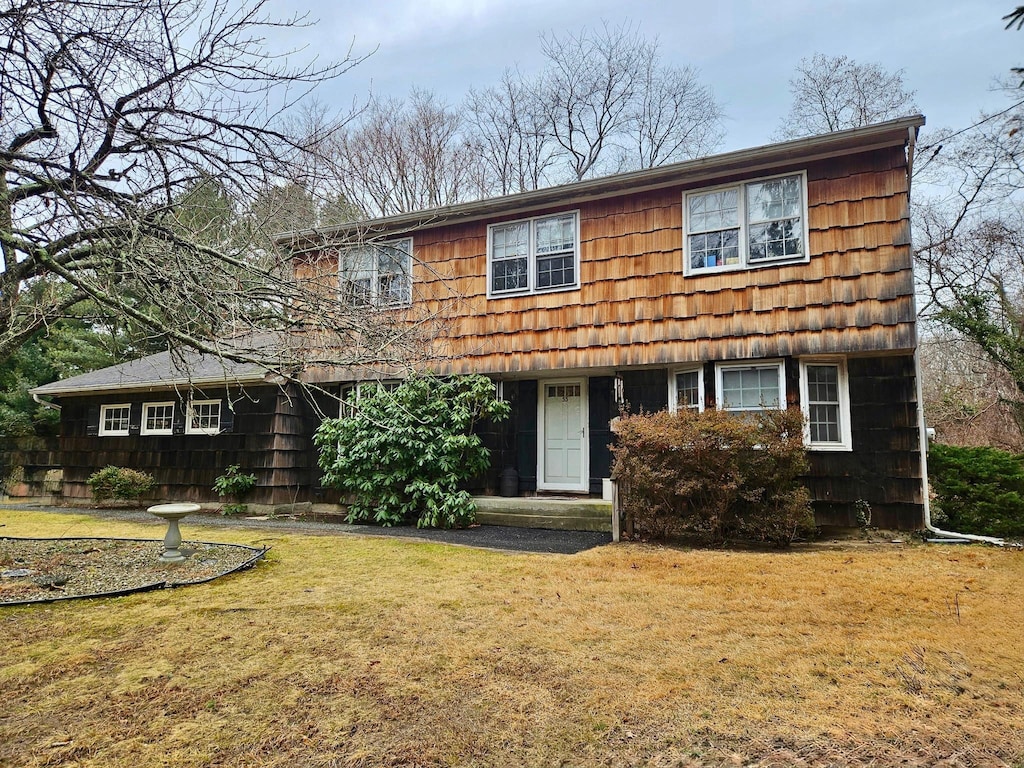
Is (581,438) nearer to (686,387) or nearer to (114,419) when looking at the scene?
(686,387)

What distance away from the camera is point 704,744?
8.59 ft

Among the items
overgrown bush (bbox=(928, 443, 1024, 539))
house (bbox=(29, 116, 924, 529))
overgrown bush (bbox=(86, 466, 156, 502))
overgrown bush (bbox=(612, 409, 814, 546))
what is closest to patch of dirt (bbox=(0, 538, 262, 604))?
house (bbox=(29, 116, 924, 529))

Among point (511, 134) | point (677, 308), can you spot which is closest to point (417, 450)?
point (677, 308)

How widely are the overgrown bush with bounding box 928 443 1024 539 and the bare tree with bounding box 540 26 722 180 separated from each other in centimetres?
1627

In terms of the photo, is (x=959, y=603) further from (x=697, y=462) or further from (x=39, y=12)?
(x=39, y=12)

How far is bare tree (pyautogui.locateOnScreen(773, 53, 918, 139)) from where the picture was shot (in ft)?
61.9

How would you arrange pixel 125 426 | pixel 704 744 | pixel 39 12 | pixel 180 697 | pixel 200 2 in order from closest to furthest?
pixel 704 744
pixel 180 697
pixel 39 12
pixel 200 2
pixel 125 426

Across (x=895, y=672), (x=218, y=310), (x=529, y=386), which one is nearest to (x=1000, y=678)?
(x=895, y=672)

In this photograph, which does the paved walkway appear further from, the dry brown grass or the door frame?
the dry brown grass

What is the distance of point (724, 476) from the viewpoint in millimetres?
7285

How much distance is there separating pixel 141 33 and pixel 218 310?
1.91 m

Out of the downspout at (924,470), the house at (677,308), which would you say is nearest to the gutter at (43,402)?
the house at (677,308)

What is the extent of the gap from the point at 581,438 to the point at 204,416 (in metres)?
7.83

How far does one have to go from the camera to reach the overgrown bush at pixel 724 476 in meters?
7.25
